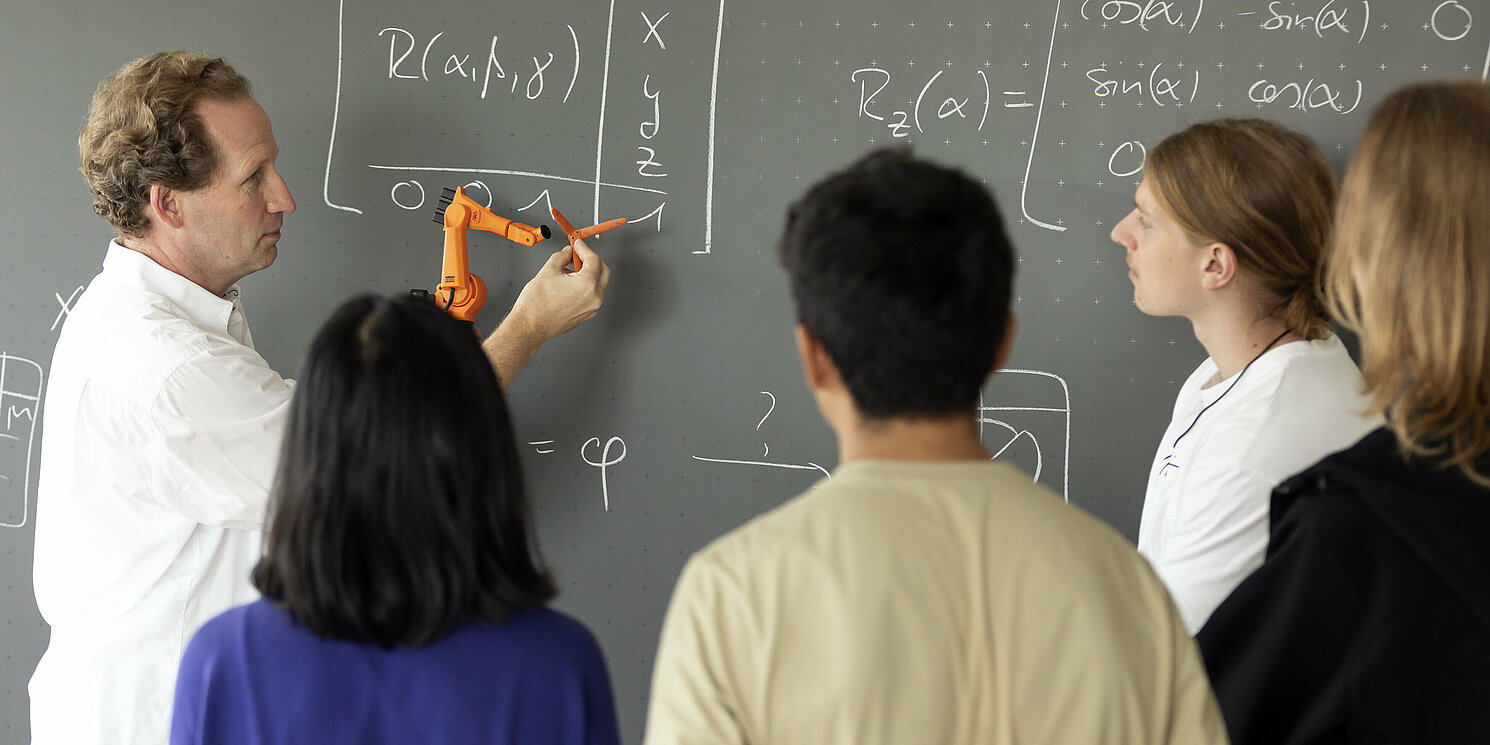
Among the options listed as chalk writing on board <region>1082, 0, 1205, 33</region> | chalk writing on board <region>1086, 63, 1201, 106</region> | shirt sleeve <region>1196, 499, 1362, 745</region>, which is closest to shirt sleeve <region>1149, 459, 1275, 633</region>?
shirt sleeve <region>1196, 499, 1362, 745</region>

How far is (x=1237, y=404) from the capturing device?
4.48ft

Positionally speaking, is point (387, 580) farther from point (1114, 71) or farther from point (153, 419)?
point (1114, 71)

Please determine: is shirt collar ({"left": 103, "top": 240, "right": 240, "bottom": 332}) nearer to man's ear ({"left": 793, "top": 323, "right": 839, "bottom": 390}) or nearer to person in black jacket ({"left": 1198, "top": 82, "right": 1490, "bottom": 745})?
man's ear ({"left": 793, "top": 323, "right": 839, "bottom": 390})

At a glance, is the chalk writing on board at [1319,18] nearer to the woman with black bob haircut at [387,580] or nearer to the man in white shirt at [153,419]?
the woman with black bob haircut at [387,580]

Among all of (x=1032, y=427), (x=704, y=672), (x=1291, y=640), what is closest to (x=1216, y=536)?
(x=1291, y=640)

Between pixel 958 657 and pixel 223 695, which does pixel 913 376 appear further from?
pixel 223 695

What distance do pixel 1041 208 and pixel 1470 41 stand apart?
2.21ft

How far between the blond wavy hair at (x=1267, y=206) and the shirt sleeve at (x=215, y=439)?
4.19ft

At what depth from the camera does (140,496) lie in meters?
1.48

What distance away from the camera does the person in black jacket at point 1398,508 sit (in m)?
0.88

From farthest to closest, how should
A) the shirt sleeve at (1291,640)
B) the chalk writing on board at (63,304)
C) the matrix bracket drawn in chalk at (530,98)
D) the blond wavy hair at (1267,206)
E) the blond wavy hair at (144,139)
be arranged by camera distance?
1. the chalk writing on board at (63,304)
2. the matrix bracket drawn in chalk at (530,98)
3. the blond wavy hair at (144,139)
4. the blond wavy hair at (1267,206)
5. the shirt sleeve at (1291,640)

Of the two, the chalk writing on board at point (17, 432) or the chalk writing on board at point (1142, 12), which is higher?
the chalk writing on board at point (1142, 12)

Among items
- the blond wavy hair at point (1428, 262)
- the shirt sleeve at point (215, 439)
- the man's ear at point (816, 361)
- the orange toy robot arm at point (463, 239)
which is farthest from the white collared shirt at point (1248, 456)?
the shirt sleeve at point (215, 439)

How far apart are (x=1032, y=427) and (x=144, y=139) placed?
56.1 inches
